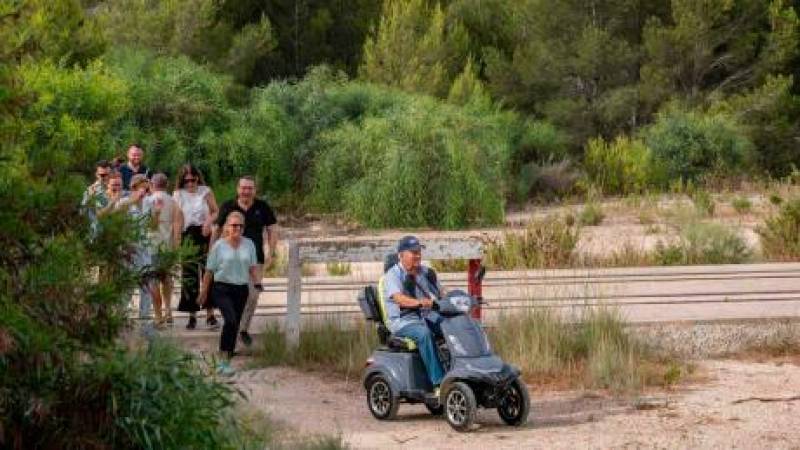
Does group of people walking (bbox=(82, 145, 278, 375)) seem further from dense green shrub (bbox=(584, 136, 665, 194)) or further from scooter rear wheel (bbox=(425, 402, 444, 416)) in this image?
dense green shrub (bbox=(584, 136, 665, 194))

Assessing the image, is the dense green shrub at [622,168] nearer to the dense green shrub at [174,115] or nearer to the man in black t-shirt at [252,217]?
the dense green shrub at [174,115]

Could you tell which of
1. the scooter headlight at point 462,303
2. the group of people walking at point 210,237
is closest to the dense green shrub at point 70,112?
the group of people walking at point 210,237

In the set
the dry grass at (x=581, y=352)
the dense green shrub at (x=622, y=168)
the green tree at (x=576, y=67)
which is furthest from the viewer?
the green tree at (x=576, y=67)

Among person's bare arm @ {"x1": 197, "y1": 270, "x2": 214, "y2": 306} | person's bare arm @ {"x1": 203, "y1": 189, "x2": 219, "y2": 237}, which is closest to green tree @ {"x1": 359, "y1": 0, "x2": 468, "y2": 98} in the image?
person's bare arm @ {"x1": 203, "y1": 189, "x2": 219, "y2": 237}

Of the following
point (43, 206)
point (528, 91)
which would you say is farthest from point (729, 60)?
point (43, 206)

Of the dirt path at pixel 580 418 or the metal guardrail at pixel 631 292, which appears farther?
the metal guardrail at pixel 631 292

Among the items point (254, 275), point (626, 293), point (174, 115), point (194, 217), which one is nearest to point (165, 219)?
point (194, 217)

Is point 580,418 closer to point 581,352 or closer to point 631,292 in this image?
point 581,352

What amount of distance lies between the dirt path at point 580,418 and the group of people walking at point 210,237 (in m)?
0.79

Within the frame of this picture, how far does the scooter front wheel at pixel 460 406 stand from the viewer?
1168 centimetres

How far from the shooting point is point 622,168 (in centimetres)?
3762

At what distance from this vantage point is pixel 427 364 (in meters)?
Result: 12.2

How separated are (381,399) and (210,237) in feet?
12.9

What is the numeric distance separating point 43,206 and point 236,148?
78.2 feet
